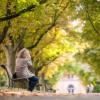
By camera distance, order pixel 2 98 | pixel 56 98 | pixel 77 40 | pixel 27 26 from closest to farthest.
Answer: pixel 2 98 → pixel 56 98 → pixel 27 26 → pixel 77 40

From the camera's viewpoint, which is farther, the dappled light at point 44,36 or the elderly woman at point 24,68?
the dappled light at point 44,36

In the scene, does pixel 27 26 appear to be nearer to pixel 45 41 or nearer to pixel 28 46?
pixel 28 46

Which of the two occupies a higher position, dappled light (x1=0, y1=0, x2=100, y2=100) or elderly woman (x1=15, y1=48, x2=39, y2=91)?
dappled light (x1=0, y1=0, x2=100, y2=100)

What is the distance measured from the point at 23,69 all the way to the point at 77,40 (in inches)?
780

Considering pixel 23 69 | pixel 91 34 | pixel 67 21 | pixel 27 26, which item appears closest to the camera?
pixel 23 69

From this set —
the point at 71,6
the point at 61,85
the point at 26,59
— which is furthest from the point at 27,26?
the point at 61,85

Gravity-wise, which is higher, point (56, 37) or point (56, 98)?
point (56, 37)

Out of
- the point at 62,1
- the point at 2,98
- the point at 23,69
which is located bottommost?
the point at 2,98

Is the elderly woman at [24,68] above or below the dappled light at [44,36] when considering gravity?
below

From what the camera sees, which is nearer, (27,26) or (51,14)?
(27,26)

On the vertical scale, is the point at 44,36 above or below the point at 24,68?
above

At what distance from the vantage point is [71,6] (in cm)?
2756

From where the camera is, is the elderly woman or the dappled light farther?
the dappled light

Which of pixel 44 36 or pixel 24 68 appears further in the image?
pixel 44 36
